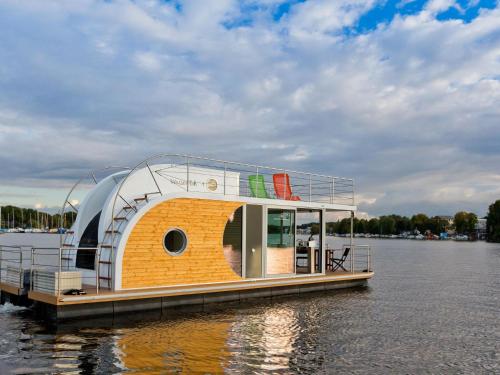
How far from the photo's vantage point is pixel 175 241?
613 inches

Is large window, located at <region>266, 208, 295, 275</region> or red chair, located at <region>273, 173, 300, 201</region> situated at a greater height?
red chair, located at <region>273, 173, 300, 201</region>

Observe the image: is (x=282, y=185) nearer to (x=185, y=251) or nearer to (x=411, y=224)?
(x=185, y=251)

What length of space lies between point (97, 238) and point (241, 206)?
5.02 meters

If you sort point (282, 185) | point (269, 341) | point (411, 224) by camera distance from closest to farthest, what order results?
point (269, 341) → point (282, 185) → point (411, 224)

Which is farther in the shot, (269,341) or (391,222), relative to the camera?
(391,222)

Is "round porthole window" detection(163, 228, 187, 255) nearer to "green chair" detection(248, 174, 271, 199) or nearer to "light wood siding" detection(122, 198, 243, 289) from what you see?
"light wood siding" detection(122, 198, 243, 289)

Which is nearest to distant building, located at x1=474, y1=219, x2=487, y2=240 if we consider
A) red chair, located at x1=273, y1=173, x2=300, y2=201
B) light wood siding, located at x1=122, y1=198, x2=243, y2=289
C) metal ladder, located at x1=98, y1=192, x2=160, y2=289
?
red chair, located at x1=273, y1=173, x2=300, y2=201

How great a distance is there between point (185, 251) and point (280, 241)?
4787mm

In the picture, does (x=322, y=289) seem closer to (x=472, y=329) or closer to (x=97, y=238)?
(x=472, y=329)

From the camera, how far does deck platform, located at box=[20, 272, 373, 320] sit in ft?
42.6

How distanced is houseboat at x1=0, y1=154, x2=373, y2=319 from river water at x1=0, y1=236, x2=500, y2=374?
655 mm

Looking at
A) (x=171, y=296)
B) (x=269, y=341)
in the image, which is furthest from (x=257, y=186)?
(x=269, y=341)

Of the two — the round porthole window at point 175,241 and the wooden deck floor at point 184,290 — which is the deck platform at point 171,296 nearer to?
the wooden deck floor at point 184,290

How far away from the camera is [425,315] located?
1677 centimetres
